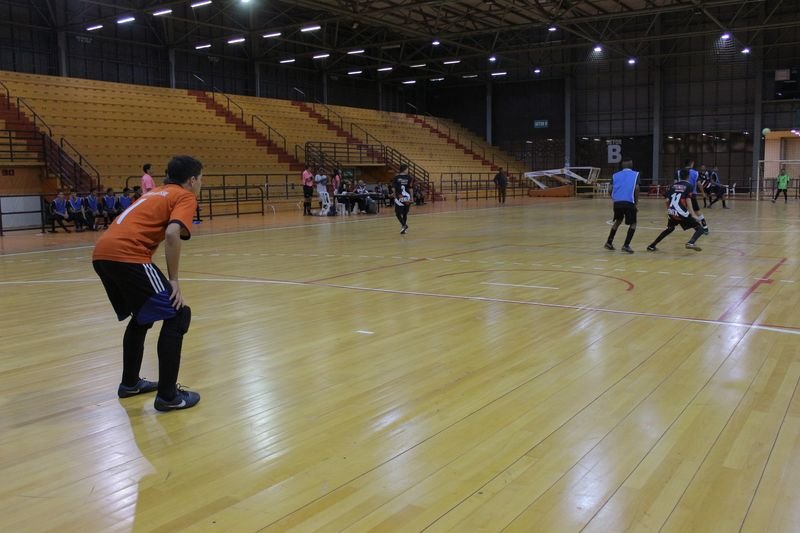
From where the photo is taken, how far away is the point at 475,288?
8477 millimetres

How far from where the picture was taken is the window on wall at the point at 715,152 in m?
39.5

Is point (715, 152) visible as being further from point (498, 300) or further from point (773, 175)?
point (498, 300)

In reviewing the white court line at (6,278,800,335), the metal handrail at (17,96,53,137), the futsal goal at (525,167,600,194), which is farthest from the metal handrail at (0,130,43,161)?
the futsal goal at (525,167,600,194)

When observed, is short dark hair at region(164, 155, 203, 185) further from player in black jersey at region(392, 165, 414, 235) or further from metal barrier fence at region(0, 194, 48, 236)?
metal barrier fence at region(0, 194, 48, 236)

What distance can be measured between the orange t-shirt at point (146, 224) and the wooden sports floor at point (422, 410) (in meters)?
0.94

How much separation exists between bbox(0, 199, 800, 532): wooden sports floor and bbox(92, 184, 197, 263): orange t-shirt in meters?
0.94

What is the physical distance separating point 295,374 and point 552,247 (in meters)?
8.88

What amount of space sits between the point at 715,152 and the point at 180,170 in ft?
136

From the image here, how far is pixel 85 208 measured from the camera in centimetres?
1805

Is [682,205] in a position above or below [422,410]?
above

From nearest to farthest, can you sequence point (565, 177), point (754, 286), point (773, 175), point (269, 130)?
point (754, 286), point (269, 130), point (773, 175), point (565, 177)

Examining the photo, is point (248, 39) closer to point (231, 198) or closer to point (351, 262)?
point (231, 198)

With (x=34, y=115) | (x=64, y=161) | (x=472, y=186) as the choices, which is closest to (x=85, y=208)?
(x=64, y=161)

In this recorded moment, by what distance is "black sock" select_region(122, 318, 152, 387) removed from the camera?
4.30 m
